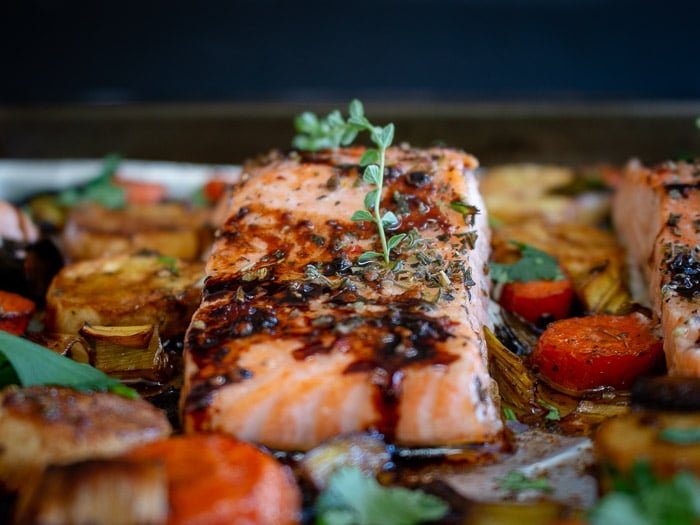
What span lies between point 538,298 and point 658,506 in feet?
5.23

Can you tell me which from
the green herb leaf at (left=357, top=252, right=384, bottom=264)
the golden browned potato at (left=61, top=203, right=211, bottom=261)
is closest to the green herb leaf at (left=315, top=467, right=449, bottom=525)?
the green herb leaf at (left=357, top=252, right=384, bottom=264)

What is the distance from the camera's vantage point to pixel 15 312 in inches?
135

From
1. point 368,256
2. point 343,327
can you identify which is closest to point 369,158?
point 368,256

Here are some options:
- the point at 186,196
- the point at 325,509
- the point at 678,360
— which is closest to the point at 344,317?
the point at 325,509

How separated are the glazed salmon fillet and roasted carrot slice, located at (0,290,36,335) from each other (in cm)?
263

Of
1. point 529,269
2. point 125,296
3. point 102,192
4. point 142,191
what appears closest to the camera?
point 125,296

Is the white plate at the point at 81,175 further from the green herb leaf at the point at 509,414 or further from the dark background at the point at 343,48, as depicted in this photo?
the green herb leaf at the point at 509,414

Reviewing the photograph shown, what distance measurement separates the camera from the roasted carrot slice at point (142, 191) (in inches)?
199

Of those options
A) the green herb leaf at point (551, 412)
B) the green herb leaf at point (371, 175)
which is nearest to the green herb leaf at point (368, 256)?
the green herb leaf at point (371, 175)

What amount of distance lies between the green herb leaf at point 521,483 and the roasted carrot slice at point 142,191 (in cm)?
333

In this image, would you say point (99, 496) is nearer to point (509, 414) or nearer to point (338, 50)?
point (509, 414)

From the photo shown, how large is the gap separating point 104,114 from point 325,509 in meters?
4.46

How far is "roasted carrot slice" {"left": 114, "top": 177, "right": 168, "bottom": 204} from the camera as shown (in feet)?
16.6

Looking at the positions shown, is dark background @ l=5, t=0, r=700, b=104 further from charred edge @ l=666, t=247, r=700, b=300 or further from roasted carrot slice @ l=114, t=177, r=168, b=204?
charred edge @ l=666, t=247, r=700, b=300
